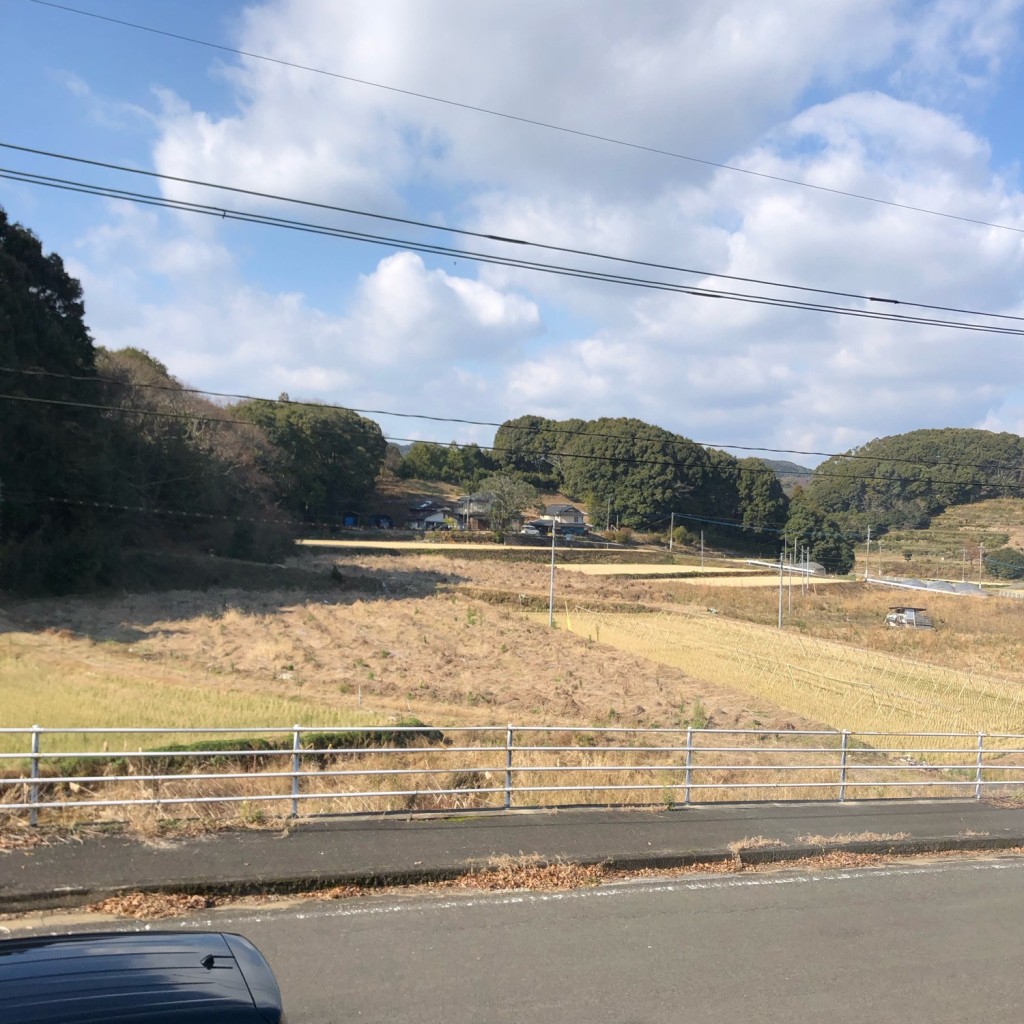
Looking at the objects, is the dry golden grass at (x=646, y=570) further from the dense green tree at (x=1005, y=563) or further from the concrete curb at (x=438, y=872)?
the concrete curb at (x=438, y=872)

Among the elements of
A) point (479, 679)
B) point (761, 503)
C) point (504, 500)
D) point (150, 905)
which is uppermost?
point (761, 503)

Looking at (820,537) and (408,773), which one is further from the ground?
(820,537)

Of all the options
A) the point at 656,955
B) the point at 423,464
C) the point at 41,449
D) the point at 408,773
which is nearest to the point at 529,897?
the point at 656,955

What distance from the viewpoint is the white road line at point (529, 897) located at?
658 cm

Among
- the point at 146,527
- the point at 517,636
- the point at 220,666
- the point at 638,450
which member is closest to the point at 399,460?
the point at 638,450

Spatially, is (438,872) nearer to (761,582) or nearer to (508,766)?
(508,766)

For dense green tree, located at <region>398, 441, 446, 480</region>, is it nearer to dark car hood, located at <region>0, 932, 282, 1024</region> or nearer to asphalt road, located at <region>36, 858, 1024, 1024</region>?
asphalt road, located at <region>36, 858, 1024, 1024</region>

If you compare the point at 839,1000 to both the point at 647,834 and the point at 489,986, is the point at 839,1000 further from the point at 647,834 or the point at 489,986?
the point at 647,834

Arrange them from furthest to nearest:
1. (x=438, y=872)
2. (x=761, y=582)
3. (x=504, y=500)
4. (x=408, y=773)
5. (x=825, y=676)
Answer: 1. (x=504, y=500)
2. (x=761, y=582)
3. (x=825, y=676)
4. (x=408, y=773)
5. (x=438, y=872)

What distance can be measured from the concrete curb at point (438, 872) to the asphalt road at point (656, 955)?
326 millimetres

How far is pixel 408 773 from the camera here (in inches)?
374

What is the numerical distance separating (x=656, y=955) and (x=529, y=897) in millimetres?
1469

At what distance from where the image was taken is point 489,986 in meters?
5.65

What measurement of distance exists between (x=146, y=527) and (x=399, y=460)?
41.7 meters
